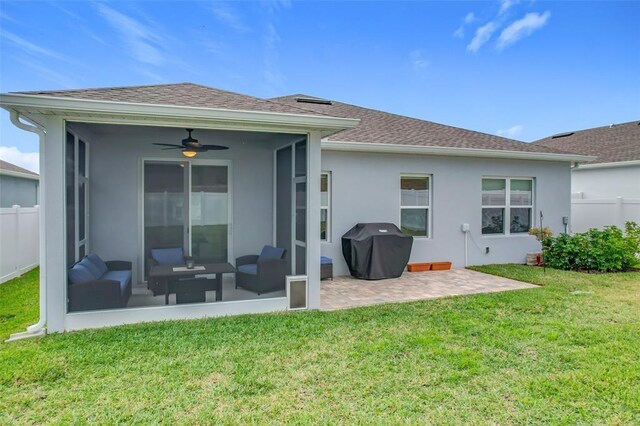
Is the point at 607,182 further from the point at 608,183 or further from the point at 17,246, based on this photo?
the point at 17,246

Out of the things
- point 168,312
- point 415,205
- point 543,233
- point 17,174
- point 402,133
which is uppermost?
point 402,133

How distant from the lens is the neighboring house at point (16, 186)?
42.7 feet

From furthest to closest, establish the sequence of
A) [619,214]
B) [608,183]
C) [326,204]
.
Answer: [608,183], [619,214], [326,204]

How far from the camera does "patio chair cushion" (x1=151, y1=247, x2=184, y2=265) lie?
7.02 meters

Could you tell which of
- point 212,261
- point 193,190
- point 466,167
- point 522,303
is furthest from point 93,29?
point 522,303

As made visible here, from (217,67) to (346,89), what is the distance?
5.62 m

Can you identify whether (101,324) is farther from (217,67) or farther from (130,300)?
(217,67)

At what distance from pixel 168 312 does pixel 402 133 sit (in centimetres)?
712

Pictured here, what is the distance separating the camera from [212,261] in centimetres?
784

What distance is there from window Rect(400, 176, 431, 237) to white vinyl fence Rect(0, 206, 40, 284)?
8.63 meters

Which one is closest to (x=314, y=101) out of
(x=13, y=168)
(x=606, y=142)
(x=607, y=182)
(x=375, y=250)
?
(x=375, y=250)

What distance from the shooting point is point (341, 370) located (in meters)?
3.77

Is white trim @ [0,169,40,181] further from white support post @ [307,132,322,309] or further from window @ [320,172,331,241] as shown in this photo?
white support post @ [307,132,322,309]

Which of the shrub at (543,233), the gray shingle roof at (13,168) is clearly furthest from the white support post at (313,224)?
the gray shingle roof at (13,168)
